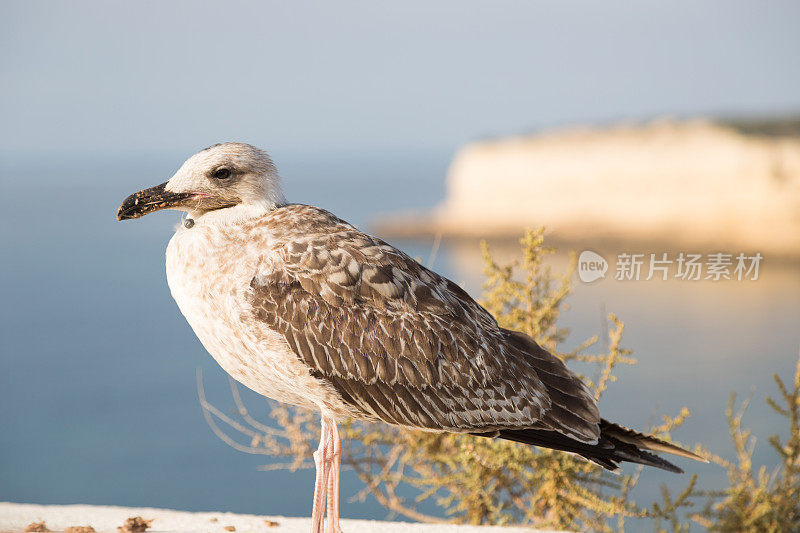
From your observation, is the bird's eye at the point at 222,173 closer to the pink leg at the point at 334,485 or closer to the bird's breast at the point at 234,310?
the bird's breast at the point at 234,310

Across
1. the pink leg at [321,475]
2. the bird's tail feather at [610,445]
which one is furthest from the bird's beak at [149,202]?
the bird's tail feather at [610,445]

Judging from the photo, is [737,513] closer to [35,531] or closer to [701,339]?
[35,531]

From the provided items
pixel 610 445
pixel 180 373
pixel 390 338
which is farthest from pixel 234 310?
pixel 180 373

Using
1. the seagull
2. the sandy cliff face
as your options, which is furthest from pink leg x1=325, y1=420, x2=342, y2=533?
the sandy cliff face

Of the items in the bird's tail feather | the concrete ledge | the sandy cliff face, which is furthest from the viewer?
the sandy cliff face

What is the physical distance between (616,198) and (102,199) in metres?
92.0

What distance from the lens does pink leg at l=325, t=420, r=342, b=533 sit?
5340 mm

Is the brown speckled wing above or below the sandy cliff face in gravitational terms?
below

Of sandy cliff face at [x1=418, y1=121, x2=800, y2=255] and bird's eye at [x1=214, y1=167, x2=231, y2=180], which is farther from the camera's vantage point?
sandy cliff face at [x1=418, y1=121, x2=800, y2=255]

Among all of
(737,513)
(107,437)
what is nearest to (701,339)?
(107,437)

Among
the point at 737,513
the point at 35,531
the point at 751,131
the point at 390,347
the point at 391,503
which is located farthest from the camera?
the point at 751,131

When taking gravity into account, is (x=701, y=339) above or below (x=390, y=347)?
above

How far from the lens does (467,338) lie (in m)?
5.24

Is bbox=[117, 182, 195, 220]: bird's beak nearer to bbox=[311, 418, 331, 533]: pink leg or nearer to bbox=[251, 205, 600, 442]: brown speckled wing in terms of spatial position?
bbox=[251, 205, 600, 442]: brown speckled wing
